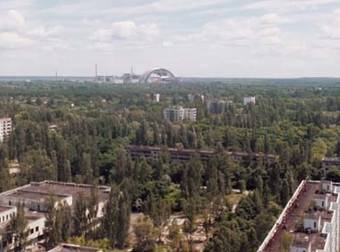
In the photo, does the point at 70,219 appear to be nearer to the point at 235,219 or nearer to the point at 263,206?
the point at 235,219

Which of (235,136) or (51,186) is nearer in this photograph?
(51,186)

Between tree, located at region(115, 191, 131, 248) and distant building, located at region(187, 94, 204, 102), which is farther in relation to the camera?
distant building, located at region(187, 94, 204, 102)

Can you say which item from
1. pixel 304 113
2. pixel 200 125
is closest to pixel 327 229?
pixel 200 125

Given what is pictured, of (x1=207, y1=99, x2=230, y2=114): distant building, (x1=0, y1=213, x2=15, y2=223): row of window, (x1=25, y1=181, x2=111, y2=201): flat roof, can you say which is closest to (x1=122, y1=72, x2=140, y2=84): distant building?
(x1=207, y1=99, x2=230, y2=114): distant building

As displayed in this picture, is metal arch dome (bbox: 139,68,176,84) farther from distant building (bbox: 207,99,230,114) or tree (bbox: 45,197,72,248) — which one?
tree (bbox: 45,197,72,248)

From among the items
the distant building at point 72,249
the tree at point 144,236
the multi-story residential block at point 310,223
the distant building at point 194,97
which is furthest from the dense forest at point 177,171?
the distant building at point 194,97
